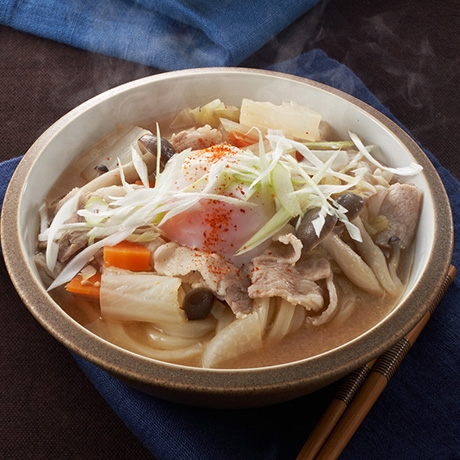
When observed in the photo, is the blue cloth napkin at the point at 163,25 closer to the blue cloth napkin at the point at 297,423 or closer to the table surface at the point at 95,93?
the table surface at the point at 95,93

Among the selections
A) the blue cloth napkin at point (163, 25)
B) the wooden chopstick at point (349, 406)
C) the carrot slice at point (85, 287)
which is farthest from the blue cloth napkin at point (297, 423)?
the blue cloth napkin at point (163, 25)

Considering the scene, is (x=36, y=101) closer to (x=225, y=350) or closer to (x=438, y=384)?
(x=225, y=350)

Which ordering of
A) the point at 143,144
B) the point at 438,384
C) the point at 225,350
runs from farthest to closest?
the point at 143,144, the point at 438,384, the point at 225,350

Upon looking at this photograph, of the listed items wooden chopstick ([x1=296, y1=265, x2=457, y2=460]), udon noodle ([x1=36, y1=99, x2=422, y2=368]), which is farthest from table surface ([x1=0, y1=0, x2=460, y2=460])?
wooden chopstick ([x1=296, y1=265, x2=457, y2=460])

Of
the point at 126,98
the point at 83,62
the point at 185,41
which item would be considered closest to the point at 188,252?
the point at 126,98

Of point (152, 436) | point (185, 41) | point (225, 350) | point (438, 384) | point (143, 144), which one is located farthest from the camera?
point (185, 41)

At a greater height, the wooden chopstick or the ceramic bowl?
the ceramic bowl

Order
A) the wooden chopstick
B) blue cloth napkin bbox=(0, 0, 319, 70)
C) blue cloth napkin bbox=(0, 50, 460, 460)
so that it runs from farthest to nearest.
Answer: blue cloth napkin bbox=(0, 0, 319, 70)
blue cloth napkin bbox=(0, 50, 460, 460)
the wooden chopstick

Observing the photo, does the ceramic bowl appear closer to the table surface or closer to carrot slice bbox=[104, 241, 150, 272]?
carrot slice bbox=[104, 241, 150, 272]

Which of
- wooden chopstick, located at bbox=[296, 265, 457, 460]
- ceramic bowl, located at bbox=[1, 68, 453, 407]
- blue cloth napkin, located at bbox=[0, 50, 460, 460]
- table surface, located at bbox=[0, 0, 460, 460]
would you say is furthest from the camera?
table surface, located at bbox=[0, 0, 460, 460]
